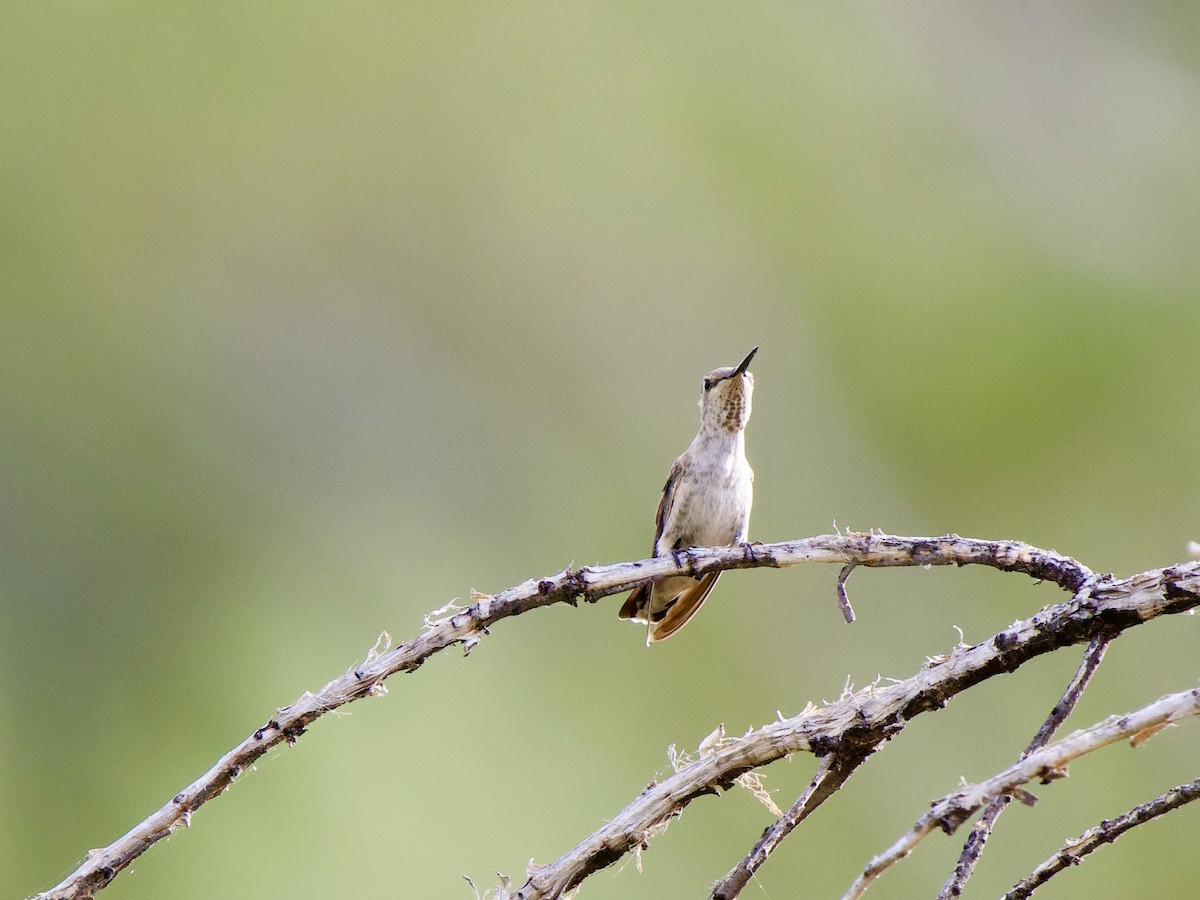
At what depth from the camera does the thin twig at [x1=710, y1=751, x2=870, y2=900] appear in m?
1.93

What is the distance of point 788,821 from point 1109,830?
518mm

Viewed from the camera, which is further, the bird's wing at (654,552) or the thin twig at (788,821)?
the bird's wing at (654,552)

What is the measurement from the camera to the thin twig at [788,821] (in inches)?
75.9

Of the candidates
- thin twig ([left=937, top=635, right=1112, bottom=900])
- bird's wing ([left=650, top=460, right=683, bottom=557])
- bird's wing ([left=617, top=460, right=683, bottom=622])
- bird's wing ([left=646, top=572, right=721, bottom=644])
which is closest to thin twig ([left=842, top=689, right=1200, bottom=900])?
thin twig ([left=937, top=635, right=1112, bottom=900])

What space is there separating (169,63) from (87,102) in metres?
0.90

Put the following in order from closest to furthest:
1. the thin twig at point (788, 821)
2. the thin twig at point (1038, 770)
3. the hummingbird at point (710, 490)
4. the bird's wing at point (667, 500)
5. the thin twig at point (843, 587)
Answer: the thin twig at point (1038, 770) → the thin twig at point (788, 821) → the thin twig at point (843, 587) → the hummingbird at point (710, 490) → the bird's wing at point (667, 500)

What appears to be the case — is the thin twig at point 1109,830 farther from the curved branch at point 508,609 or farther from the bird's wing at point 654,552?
the bird's wing at point 654,552

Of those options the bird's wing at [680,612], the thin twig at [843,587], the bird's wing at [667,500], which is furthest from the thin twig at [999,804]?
the bird's wing at [667,500]

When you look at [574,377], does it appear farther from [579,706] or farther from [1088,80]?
[1088,80]

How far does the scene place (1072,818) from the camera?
1003cm

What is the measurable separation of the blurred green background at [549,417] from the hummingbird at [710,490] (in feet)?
16.2

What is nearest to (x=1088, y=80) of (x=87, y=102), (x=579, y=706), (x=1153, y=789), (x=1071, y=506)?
(x=1071, y=506)

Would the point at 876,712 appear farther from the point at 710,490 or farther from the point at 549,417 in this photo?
the point at 549,417

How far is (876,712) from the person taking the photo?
6.69ft
